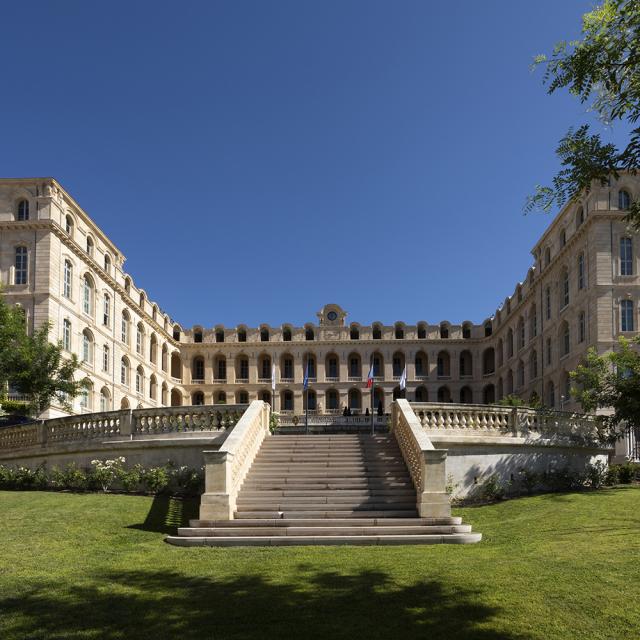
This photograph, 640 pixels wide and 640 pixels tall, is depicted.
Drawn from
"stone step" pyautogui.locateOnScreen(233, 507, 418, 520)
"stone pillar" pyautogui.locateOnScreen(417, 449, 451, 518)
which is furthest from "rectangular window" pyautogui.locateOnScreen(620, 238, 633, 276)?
"stone step" pyautogui.locateOnScreen(233, 507, 418, 520)

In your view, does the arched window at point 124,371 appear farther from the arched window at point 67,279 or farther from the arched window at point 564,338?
the arched window at point 564,338

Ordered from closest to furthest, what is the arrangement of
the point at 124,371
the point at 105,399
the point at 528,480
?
1. the point at 528,480
2. the point at 105,399
3. the point at 124,371

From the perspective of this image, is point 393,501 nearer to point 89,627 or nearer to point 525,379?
point 89,627

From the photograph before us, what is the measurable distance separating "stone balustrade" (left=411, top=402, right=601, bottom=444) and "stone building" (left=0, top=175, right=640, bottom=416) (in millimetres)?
6274

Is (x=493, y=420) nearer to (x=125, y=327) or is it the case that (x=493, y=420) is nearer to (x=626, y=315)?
(x=626, y=315)

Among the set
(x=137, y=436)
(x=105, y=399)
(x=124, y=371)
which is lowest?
(x=137, y=436)

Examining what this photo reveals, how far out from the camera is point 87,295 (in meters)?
47.0

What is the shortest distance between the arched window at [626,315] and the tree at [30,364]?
28731 mm

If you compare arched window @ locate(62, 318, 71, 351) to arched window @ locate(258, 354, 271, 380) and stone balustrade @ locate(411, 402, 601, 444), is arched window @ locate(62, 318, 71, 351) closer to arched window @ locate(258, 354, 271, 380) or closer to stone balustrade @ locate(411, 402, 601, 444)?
stone balustrade @ locate(411, 402, 601, 444)

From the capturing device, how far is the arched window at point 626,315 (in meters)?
38.1

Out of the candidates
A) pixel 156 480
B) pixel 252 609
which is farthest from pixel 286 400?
pixel 252 609

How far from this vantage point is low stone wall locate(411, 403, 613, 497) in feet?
63.6

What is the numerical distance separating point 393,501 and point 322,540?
2969 millimetres

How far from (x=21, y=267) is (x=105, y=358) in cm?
1032
